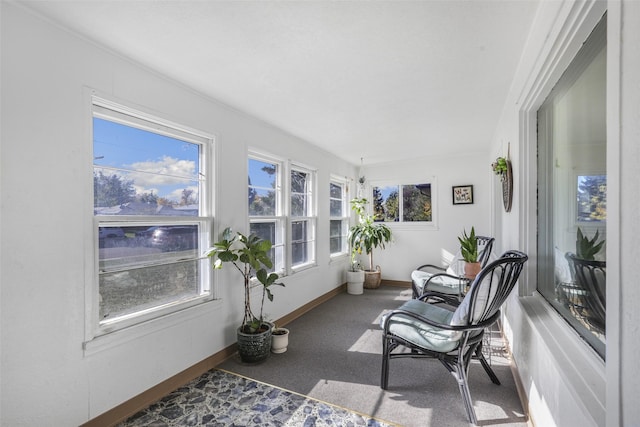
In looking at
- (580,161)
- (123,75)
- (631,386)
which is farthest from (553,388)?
(123,75)

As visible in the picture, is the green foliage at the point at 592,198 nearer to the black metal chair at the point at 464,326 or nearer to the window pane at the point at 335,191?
the black metal chair at the point at 464,326

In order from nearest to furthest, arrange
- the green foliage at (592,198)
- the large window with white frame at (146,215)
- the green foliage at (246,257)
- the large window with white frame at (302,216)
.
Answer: the green foliage at (592,198), the large window with white frame at (146,215), the green foliage at (246,257), the large window with white frame at (302,216)

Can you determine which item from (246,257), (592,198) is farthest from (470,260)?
(246,257)

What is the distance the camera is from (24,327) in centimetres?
161

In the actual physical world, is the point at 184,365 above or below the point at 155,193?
below

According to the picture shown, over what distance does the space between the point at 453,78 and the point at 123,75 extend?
7.69 ft

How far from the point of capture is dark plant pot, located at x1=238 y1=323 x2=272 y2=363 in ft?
9.04

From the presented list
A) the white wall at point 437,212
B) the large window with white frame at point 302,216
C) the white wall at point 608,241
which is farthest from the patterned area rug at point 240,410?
the white wall at point 437,212

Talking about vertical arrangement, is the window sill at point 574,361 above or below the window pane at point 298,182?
below

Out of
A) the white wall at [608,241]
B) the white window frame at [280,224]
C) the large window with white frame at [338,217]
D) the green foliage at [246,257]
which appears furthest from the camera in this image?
the large window with white frame at [338,217]

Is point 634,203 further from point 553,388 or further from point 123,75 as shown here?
point 123,75

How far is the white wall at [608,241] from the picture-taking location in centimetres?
84

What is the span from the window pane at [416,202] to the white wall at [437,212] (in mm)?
112

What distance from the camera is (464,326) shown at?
6.69 feet
